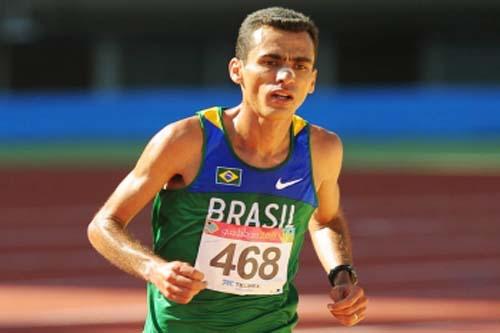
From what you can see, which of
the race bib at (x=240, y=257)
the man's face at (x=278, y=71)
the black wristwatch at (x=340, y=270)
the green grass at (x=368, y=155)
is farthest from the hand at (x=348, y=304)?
the green grass at (x=368, y=155)

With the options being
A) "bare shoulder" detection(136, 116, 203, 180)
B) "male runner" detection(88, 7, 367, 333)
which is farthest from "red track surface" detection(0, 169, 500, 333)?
"bare shoulder" detection(136, 116, 203, 180)

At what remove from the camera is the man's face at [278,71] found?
14.1 ft

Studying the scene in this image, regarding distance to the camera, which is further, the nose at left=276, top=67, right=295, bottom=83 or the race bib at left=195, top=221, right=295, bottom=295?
the race bib at left=195, top=221, right=295, bottom=295

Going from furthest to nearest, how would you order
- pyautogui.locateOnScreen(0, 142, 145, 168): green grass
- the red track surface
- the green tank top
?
pyautogui.locateOnScreen(0, 142, 145, 168): green grass, the red track surface, the green tank top

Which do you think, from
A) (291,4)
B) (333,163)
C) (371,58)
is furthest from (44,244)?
(371,58)

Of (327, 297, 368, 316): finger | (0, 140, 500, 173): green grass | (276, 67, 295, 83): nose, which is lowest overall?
(327, 297, 368, 316): finger

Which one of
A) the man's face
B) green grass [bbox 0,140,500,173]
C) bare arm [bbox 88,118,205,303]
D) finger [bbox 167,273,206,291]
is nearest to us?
finger [bbox 167,273,206,291]

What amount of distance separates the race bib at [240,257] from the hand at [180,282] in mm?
546

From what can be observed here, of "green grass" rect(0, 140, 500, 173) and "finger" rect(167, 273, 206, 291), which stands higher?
"green grass" rect(0, 140, 500, 173)

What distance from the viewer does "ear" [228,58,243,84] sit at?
4.47m

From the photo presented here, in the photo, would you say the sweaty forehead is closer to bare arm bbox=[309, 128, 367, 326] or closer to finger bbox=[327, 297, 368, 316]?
bare arm bbox=[309, 128, 367, 326]

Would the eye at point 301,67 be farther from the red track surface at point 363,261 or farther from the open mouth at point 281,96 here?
the red track surface at point 363,261

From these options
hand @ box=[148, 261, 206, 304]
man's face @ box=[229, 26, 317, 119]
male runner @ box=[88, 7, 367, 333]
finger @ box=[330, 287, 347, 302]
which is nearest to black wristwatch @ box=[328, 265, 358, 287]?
male runner @ box=[88, 7, 367, 333]

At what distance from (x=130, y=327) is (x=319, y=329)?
1.27m
